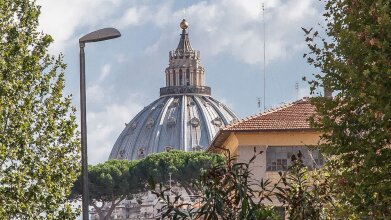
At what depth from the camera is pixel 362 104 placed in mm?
22438

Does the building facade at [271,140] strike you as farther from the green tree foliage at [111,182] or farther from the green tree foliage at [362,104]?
the green tree foliage at [111,182]

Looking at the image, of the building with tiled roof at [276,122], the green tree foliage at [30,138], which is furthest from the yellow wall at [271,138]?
Answer: the green tree foliage at [30,138]

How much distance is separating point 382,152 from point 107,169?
153918 mm

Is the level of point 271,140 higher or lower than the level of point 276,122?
lower

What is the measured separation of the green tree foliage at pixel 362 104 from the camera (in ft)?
70.7

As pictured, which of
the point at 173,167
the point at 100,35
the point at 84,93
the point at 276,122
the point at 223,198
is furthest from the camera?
the point at 173,167

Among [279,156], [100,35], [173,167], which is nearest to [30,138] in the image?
[100,35]

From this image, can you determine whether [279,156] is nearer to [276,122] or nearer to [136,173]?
[276,122]

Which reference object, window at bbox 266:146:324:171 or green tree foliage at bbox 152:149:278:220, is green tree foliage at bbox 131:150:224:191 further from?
green tree foliage at bbox 152:149:278:220

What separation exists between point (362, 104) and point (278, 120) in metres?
43.3

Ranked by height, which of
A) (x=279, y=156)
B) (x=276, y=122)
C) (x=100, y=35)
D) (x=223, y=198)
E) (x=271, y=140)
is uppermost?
(x=276, y=122)

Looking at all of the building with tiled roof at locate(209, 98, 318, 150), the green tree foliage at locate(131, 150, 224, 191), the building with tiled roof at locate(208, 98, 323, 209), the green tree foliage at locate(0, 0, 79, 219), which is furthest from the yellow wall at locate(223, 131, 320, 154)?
the green tree foliage at locate(131, 150, 224, 191)

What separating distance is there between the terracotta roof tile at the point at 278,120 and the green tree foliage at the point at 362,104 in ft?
133

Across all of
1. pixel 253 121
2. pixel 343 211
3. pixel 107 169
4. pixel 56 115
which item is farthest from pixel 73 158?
pixel 107 169
